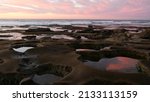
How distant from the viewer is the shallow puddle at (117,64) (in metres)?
19.6

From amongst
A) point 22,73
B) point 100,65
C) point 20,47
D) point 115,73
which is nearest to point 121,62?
point 100,65

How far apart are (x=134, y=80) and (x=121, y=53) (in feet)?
30.7

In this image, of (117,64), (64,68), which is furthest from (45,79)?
(117,64)

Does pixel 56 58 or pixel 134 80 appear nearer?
pixel 134 80

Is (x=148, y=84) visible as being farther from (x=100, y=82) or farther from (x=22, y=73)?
(x=22, y=73)

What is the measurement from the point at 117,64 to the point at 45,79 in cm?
662

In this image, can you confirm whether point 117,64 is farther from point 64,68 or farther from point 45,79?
point 45,79

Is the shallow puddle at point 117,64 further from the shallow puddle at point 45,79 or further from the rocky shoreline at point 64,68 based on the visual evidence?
the shallow puddle at point 45,79

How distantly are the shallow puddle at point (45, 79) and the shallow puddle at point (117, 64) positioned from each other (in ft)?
12.0

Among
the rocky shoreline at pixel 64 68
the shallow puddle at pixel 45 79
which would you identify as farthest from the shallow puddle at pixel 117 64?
the shallow puddle at pixel 45 79

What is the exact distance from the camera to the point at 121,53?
1011 inches

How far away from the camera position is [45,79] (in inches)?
687

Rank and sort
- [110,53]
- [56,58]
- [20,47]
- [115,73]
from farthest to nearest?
[20,47]
[110,53]
[56,58]
[115,73]

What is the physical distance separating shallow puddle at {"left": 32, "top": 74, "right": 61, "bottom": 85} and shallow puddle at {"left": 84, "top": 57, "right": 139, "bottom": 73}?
367 cm
